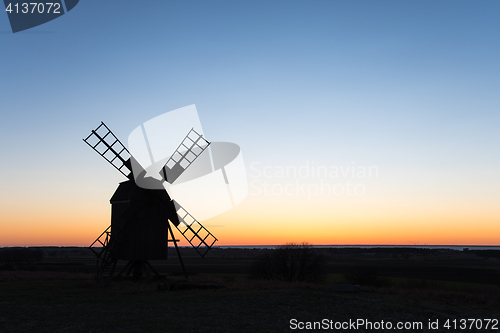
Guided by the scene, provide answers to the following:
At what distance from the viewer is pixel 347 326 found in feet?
49.0

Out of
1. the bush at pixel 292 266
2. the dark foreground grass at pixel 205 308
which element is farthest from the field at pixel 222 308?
the bush at pixel 292 266

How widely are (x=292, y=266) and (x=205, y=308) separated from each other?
26774mm

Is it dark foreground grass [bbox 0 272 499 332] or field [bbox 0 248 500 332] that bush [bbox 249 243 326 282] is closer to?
field [bbox 0 248 500 332]

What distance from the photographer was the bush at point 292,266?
43.4 meters

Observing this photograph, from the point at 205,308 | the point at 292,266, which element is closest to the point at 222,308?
the point at 205,308

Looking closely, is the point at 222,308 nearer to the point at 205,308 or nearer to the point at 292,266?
the point at 205,308

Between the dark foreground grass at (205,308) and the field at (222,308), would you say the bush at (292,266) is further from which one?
the dark foreground grass at (205,308)

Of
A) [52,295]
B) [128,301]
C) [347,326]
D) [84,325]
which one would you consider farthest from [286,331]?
[52,295]

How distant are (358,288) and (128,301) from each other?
40.1 ft

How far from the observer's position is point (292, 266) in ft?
144

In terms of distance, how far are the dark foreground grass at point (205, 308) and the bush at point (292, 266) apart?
61.5 feet

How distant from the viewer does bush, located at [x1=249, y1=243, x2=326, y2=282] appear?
4338 cm

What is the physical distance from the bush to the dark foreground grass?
1874 cm

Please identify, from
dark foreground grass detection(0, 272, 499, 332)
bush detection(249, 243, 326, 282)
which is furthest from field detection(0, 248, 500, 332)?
bush detection(249, 243, 326, 282)
